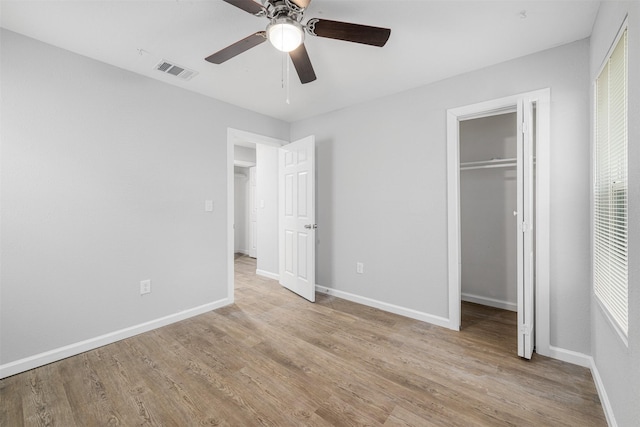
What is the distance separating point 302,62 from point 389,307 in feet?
8.61

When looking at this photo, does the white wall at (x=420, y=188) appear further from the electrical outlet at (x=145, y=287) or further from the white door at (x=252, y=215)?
the white door at (x=252, y=215)

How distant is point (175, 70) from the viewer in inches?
102

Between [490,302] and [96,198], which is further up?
[96,198]

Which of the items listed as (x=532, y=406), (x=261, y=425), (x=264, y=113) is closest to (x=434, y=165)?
(x=532, y=406)

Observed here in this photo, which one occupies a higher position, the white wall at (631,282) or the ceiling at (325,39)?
the ceiling at (325,39)

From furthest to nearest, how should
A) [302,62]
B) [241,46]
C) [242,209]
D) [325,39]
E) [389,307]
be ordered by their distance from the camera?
1. [242,209]
2. [389,307]
3. [325,39]
4. [302,62]
5. [241,46]

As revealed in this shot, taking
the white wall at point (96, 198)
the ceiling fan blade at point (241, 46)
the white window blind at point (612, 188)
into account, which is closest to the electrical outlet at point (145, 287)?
the white wall at point (96, 198)

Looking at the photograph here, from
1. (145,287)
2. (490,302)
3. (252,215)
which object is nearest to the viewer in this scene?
(145,287)

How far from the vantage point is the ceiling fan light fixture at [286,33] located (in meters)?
1.57

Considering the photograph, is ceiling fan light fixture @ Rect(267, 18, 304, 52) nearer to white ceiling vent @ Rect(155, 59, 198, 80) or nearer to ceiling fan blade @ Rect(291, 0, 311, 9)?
ceiling fan blade @ Rect(291, 0, 311, 9)

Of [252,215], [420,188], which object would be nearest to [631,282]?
Answer: [420,188]

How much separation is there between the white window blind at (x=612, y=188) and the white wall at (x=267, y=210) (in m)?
3.65

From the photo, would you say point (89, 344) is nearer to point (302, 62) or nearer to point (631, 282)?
point (302, 62)

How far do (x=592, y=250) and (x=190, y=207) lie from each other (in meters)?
3.57
